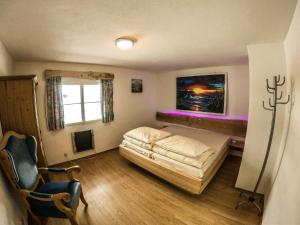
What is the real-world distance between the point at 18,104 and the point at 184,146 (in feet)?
8.01

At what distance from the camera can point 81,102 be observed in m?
3.54

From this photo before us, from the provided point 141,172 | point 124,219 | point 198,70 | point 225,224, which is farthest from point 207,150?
point 198,70

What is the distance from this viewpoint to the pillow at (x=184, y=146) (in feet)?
7.52

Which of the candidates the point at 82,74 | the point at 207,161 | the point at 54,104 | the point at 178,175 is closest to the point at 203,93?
the point at 207,161

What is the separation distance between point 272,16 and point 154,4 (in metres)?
1.09

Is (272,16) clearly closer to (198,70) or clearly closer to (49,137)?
(198,70)

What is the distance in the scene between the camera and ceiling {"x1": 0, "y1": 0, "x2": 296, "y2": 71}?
1.09 m

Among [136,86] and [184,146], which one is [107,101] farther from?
[184,146]

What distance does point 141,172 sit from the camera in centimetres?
298

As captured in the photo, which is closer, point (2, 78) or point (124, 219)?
point (2, 78)

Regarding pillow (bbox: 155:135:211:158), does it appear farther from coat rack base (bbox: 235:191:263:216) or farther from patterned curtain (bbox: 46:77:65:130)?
patterned curtain (bbox: 46:77:65:130)

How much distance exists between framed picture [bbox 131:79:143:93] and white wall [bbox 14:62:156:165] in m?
0.11

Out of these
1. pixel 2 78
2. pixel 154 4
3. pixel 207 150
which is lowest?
pixel 207 150

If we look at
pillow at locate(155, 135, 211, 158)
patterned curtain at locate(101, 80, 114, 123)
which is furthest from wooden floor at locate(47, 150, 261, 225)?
patterned curtain at locate(101, 80, 114, 123)
